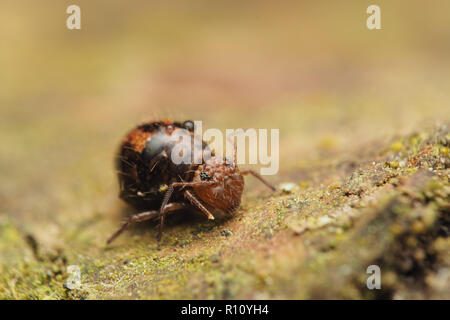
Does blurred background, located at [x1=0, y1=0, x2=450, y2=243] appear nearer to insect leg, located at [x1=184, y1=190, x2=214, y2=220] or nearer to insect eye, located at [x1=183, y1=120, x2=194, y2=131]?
insect eye, located at [x1=183, y1=120, x2=194, y2=131]

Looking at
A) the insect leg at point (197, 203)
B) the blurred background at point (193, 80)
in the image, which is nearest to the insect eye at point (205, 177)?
the insect leg at point (197, 203)

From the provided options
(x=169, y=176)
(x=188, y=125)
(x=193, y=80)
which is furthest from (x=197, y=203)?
(x=193, y=80)

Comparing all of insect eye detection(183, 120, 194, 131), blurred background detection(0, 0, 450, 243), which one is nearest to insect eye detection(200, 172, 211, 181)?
insect eye detection(183, 120, 194, 131)

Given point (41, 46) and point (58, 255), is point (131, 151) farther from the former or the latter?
point (41, 46)

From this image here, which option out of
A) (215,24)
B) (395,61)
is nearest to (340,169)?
(395,61)

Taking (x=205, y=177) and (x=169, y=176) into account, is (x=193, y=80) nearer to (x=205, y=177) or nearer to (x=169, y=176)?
(x=169, y=176)

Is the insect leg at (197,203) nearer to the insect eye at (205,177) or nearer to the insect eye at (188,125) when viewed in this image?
the insect eye at (205,177)
